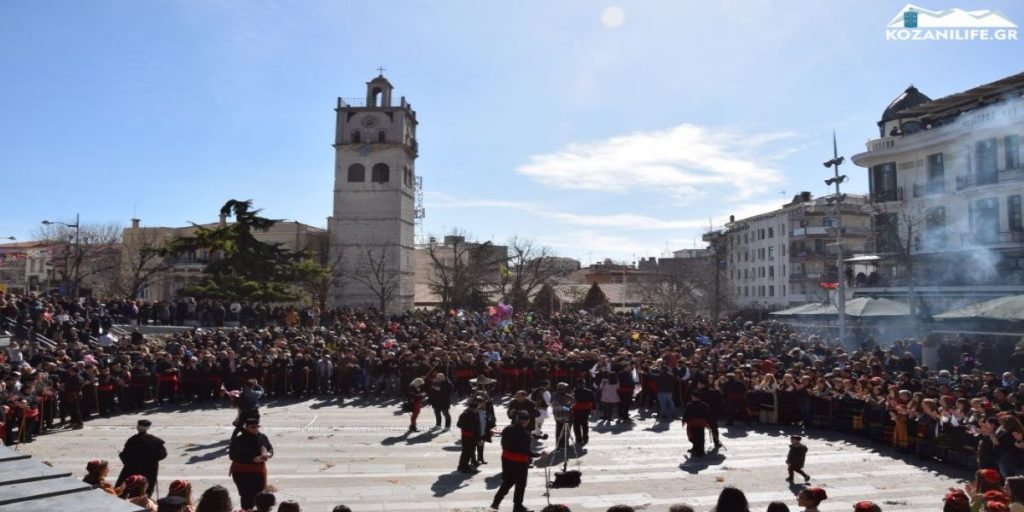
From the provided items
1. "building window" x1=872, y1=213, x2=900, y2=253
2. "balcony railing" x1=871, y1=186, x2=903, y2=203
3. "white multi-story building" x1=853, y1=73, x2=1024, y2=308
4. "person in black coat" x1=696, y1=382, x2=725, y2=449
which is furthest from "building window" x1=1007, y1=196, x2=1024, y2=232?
"person in black coat" x1=696, y1=382, x2=725, y2=449

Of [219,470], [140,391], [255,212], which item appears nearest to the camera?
[219,470]

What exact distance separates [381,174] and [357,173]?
2316mm

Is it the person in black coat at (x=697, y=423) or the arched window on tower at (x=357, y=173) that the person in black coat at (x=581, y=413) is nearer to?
the person in black coat at (x=697, y=423)

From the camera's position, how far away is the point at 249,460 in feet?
30.1

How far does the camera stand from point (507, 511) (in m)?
10.4

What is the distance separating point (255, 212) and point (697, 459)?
3149 centimetres

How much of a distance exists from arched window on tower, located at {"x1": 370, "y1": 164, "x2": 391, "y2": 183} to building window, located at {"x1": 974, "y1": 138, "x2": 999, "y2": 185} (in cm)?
4582

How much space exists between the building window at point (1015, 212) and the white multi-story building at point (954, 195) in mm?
40

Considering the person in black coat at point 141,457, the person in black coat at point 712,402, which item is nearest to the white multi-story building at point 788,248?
the person in black coat at point 712,402

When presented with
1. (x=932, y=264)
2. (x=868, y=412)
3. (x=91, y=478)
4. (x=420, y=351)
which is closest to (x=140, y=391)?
(x=420, y=351)

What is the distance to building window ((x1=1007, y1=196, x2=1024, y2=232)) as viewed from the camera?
1314 inches

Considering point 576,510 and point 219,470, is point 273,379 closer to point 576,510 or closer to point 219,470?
point 219,470

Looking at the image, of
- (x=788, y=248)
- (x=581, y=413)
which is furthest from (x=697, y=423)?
(x=788, y=248)

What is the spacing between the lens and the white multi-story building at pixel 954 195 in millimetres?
33250
